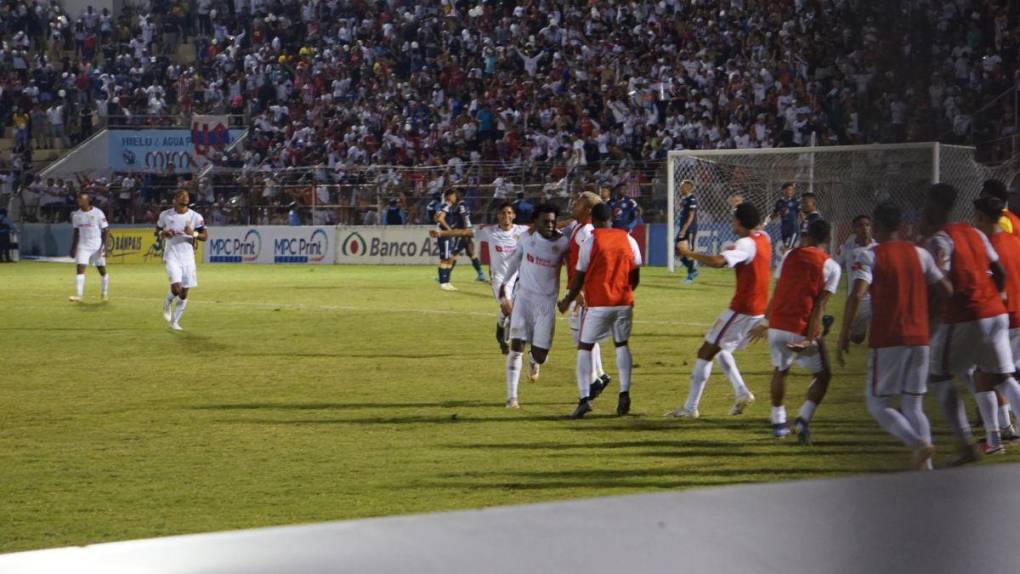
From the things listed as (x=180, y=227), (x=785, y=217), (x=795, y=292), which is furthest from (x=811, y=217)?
(x=785, y=217)

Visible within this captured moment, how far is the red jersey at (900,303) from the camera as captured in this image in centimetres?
157

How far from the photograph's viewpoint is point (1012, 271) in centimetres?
830

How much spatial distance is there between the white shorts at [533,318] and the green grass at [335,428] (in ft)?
2.00

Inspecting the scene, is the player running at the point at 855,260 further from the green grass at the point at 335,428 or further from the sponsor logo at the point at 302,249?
the sponsor logo at the point at 302,249

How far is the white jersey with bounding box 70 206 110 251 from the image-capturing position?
2444 cm

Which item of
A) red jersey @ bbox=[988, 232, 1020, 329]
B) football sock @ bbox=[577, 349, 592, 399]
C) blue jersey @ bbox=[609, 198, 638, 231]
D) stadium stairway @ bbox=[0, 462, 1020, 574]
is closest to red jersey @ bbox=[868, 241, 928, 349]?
stadium stairway @ bbox=[0, 462, 1020, 574]

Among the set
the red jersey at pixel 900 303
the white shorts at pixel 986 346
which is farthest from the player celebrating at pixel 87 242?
the red jersey at pixel 900 303

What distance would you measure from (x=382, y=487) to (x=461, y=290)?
18537 mm

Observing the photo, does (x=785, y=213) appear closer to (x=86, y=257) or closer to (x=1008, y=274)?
(x=86, y=257)

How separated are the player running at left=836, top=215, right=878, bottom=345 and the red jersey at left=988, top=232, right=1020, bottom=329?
6626 millimetres

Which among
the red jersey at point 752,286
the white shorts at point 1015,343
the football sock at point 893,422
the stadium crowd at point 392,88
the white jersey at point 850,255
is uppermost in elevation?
the stadium crowd at point 392,88

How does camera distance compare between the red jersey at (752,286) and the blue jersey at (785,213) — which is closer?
the red jersey at (752,286)

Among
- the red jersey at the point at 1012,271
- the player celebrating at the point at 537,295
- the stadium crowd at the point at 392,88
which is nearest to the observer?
the red jersey at the point at 1012,271

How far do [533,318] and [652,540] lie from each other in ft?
31.7
